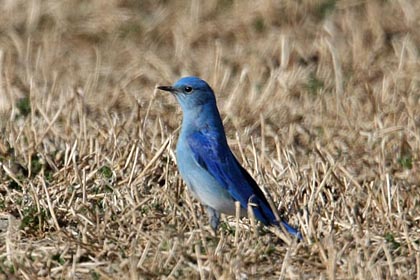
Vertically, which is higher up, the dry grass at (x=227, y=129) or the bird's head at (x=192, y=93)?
the bird's head at (x=192, y=93)

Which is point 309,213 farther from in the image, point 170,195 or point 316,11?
point 316,11

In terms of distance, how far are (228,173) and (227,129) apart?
105 inches

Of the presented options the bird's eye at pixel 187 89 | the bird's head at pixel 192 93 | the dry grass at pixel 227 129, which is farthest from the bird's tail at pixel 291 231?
the bird's eye at pixel 187 89

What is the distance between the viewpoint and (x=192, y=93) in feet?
22.8

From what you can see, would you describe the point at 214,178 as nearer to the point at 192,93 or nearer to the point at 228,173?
the point at 228,173

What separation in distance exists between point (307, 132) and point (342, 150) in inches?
19.0

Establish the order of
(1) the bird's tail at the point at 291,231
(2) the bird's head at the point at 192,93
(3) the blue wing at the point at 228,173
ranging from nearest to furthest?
(1) the bird's tail at the point at 291,231, (3) the blue wing at the point at 228,173, (2) the bird's head at the point at 192,93

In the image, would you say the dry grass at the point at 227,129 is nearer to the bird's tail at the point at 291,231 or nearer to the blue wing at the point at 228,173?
the bird's tail at the point at 291,231

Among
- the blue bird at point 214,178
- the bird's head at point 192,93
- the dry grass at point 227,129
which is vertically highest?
the bird's head at point 192,93

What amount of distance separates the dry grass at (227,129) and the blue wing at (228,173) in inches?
7.2

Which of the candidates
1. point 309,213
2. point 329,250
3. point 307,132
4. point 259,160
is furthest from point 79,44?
point 329,250

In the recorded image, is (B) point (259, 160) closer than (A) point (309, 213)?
No

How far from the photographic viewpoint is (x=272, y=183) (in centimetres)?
755

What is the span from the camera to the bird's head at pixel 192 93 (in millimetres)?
6895
